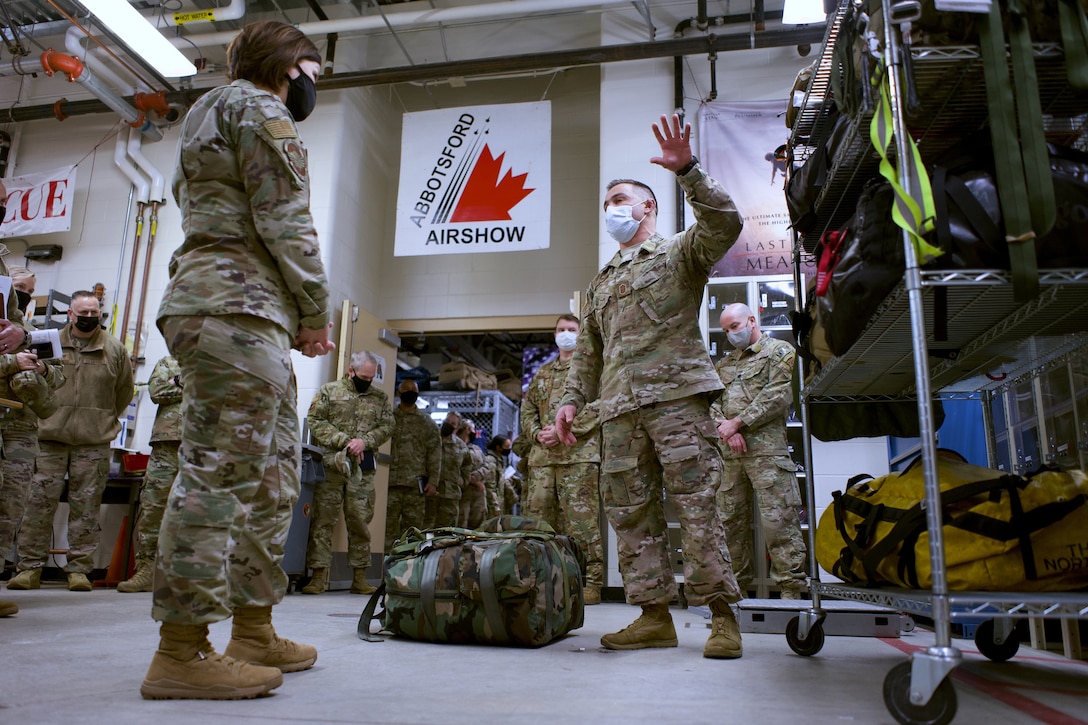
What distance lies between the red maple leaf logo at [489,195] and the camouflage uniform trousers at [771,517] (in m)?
2.61

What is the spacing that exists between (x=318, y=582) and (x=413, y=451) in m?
1.63

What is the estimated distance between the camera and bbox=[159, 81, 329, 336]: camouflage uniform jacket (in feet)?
5.57

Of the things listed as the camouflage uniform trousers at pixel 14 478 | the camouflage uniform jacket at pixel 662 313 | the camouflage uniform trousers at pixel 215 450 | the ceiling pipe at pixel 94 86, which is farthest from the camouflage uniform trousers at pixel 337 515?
the ceiling pipe at pixel 94 86

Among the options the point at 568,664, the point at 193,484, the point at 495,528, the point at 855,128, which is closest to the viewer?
the point at 193,484

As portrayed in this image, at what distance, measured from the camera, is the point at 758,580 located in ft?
15.9

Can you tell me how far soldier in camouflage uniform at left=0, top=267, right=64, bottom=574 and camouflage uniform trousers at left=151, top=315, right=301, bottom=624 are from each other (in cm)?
192

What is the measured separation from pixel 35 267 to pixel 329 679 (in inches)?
271

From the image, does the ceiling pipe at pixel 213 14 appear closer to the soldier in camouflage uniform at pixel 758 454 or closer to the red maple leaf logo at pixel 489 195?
the red maple leaf logo at pixel 489 195

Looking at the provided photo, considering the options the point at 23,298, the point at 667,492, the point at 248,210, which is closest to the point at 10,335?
the point at 248,210

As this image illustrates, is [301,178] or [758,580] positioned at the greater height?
[301,178]

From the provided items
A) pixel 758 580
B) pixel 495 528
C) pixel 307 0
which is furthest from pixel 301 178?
pixel 307 0

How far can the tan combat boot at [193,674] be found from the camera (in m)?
1.52

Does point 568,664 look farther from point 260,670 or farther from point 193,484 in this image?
point 193,484

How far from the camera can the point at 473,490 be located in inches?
335
